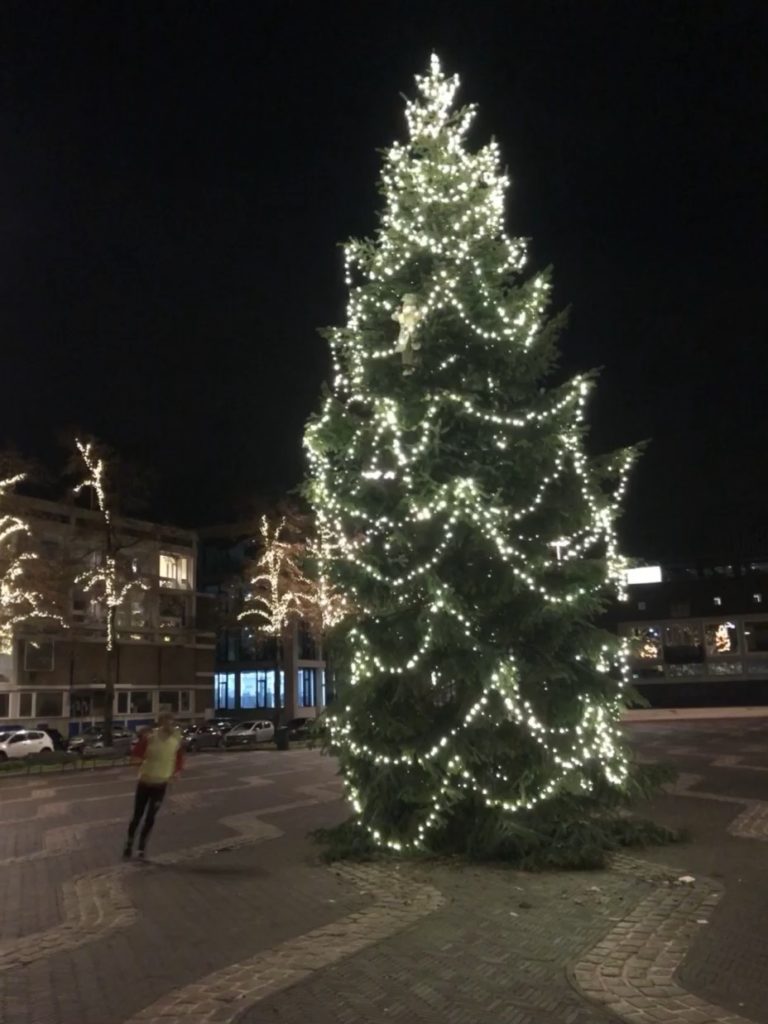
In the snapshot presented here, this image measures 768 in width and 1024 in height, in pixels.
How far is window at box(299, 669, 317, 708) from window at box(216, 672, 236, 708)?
650 cm

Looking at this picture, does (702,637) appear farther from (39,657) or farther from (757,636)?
(39,657)

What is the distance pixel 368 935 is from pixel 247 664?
67.7 metres

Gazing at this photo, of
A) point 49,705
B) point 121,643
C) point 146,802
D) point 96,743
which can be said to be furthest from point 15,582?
point 146,802

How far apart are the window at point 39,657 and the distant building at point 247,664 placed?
15450 millimetres

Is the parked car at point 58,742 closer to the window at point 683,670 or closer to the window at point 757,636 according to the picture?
the window at point 683,670

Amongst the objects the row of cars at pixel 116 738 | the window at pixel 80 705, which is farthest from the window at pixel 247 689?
the window at pixel 80 705

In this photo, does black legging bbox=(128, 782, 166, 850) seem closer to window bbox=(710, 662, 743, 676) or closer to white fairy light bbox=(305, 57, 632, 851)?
white fairy light bbox=(305, 57, 632, 851)

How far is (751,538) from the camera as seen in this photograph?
69.1m

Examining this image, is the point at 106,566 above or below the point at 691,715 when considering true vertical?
above

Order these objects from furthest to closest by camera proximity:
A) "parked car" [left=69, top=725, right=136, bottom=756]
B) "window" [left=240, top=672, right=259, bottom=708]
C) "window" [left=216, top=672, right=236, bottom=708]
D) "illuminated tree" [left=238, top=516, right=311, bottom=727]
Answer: "window" [left=216, top=672, right=236, bottom=708]
"window" [left=240, top=672, right=259, bottom=708]
"illuminated tree" [left=238, top=516, right=311, bottom=727]
"parked car" [left=69, top=725, right=136, bottom=756]

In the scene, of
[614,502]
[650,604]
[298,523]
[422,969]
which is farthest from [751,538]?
[422,969]

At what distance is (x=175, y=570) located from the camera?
58.6 m

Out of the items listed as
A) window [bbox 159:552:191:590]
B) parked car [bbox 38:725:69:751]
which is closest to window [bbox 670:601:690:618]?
window [bbox 159:552:191:590]

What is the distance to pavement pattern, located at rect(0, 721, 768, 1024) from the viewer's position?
5742 millimetres
